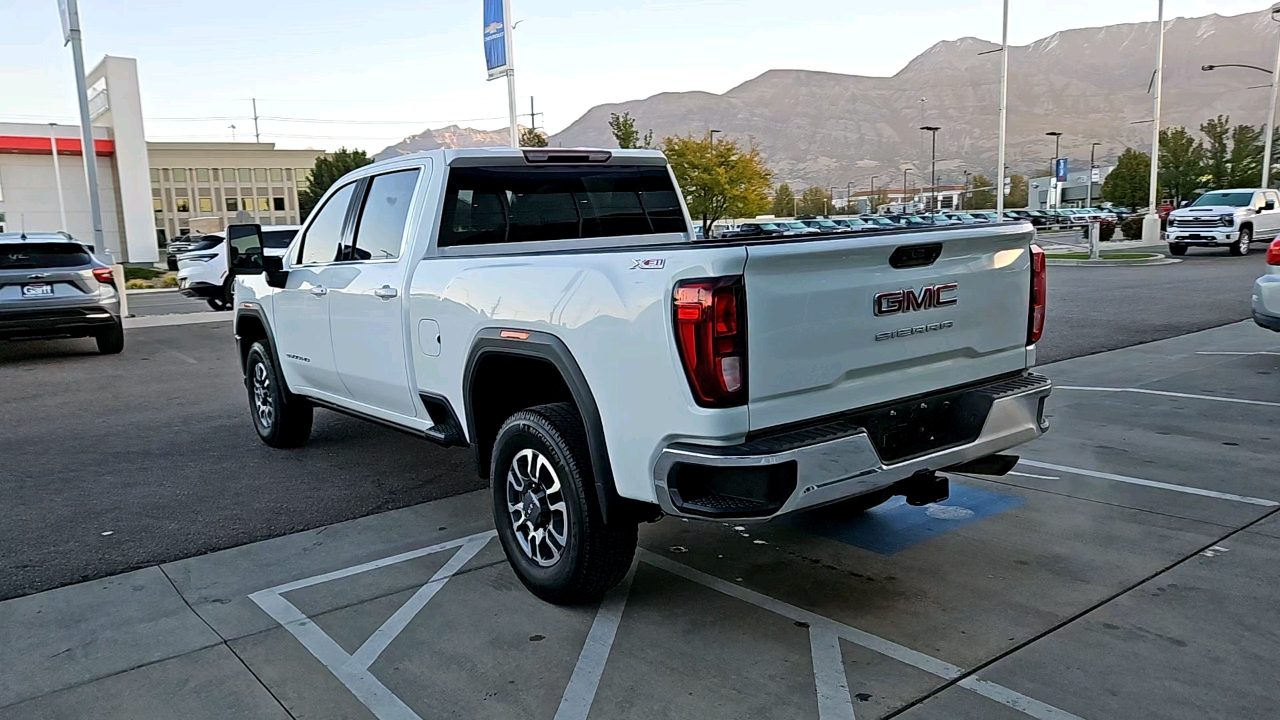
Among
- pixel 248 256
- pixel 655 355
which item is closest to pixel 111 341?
pixel 248 256

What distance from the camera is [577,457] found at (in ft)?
12.5

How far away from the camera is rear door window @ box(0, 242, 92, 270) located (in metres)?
11.9

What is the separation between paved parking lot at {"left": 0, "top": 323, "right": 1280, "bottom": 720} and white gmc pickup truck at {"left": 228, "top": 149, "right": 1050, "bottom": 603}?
0.43 meters

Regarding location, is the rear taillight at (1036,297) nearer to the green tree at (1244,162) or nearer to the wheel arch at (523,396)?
the wheel arch at (523,396)

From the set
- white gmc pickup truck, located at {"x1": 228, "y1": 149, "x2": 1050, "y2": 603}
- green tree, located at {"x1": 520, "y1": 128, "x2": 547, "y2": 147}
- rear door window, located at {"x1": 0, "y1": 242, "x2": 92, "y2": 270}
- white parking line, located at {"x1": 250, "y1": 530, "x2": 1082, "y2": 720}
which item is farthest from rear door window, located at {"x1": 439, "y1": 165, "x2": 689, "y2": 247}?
green tree, located at {"x1": 520, "y1": 128, "x2": 547, "y2": 147}

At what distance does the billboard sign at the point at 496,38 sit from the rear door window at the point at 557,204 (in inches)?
735

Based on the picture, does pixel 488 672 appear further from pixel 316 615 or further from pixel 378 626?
pixel 316 615

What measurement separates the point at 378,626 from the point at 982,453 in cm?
271

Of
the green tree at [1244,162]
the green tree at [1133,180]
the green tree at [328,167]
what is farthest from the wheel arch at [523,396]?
the green tree at [328,167]

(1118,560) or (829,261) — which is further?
(1118,560)

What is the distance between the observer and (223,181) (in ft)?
297

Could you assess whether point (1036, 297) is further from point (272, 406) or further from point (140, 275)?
point (140, 275)

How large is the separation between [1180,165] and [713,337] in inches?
2250

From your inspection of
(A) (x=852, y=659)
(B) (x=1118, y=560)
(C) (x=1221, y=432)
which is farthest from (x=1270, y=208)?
(A) (x=852, y=659)
